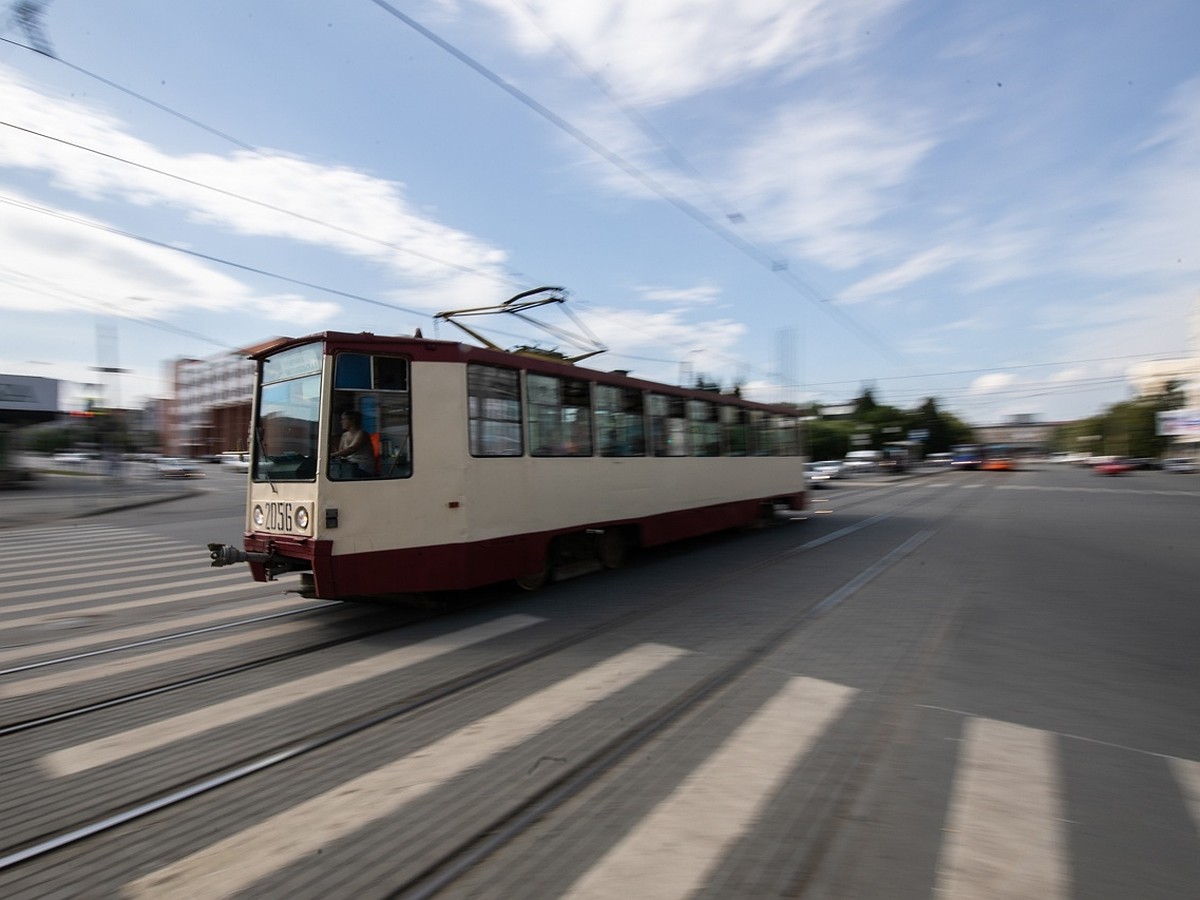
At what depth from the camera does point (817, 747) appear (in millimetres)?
4137

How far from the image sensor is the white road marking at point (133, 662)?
5395 millimetres

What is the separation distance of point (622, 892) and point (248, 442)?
676cm

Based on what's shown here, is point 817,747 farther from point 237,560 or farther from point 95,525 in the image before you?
point 95,525

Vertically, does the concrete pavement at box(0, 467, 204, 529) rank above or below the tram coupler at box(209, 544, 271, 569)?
below

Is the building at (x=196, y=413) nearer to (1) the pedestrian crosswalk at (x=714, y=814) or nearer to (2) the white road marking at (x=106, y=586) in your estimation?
(2) the white road marking at (x=106, y=586)

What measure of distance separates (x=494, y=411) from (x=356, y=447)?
170cm

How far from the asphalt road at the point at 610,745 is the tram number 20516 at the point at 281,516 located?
101 cm

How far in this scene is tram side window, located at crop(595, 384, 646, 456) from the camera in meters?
10.3

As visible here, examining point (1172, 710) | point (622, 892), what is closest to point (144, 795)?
point (622, 892)

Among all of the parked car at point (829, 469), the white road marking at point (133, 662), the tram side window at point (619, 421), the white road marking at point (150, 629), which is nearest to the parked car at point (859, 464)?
the parked car at point (829, 469)

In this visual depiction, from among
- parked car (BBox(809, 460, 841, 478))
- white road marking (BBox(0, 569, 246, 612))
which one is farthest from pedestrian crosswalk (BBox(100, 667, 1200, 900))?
parked car (BBox(809, 460, 841, 478))

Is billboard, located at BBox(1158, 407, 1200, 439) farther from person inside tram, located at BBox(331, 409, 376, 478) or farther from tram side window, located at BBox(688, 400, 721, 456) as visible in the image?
person inside tram, located at BBox(331, 409, 376, 478)

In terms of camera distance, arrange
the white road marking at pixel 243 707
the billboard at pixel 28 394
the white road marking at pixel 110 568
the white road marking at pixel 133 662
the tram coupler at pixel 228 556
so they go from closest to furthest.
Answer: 1. the white road marking at pixel 243 707
2. the white road marking at pixel 133 662
3. the tram coupler at pixel 228 556
4. the white road marking at pixel 110 568
5. the billboard at pixel 28 394

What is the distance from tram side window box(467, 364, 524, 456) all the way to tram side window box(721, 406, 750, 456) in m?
6.50
